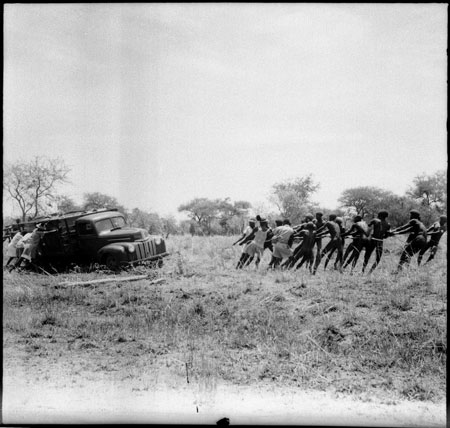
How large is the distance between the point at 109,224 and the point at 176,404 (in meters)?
3.63

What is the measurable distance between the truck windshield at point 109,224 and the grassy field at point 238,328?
2.68 ft

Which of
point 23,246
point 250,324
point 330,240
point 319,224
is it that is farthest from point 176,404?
point 23,246

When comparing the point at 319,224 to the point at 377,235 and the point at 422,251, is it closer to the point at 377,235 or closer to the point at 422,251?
the point at 377,235

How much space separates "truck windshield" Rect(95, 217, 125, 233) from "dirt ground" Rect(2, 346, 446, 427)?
2730 mm

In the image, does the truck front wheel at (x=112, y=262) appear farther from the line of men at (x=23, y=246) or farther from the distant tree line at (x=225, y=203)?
the line of men at (x=23, y=246)

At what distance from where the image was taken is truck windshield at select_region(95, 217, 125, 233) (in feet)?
27.2

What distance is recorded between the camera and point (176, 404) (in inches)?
235

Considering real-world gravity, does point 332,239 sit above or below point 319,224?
below

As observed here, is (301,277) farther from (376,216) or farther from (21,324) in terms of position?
(21,324)

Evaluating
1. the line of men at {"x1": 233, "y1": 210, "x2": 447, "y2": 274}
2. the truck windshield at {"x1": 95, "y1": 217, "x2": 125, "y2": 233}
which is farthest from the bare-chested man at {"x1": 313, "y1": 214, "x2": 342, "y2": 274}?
the truck windshield at {"x1": 95, "y1": 217, "x2": 125, "y2": 233}

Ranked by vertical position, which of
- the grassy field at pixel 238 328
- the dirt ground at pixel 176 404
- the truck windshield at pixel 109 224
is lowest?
the dirt ground at pixel 176 404

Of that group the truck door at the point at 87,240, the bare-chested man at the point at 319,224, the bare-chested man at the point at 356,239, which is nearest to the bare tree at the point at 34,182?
the truck door at the point at 87,240

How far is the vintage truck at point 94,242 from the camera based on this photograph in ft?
27.3

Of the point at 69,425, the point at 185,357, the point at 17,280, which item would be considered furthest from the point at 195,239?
the point at 69,425
